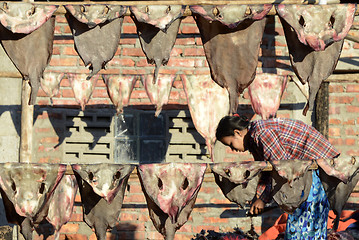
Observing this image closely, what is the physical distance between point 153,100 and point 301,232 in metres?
1.61

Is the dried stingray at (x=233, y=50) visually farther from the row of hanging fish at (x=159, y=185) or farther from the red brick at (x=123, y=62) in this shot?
the red brick at (x=123, y=62)

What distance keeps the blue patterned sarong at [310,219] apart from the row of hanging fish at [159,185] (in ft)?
2.72

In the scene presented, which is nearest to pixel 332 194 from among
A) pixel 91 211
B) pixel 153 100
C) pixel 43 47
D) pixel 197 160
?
pixel 91 211

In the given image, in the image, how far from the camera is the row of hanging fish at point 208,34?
11.4 feet

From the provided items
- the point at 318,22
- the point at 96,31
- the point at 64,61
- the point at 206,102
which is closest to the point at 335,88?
the point at 206,102

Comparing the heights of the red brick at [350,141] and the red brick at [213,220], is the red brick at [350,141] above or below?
above

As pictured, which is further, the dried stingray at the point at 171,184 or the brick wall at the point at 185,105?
the brick wall at the point at 185,105

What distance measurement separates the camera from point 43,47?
3678 millimetres

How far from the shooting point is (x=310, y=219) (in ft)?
15.0

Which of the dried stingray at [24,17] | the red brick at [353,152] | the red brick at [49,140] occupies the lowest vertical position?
the red brick at [353,152]

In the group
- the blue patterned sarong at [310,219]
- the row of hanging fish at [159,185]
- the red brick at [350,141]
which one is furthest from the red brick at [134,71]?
the row of hanging fish at [159,185]

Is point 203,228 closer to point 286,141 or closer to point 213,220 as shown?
point 213,220

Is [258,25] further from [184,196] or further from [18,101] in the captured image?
[18,101]

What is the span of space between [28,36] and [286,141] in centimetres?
180
